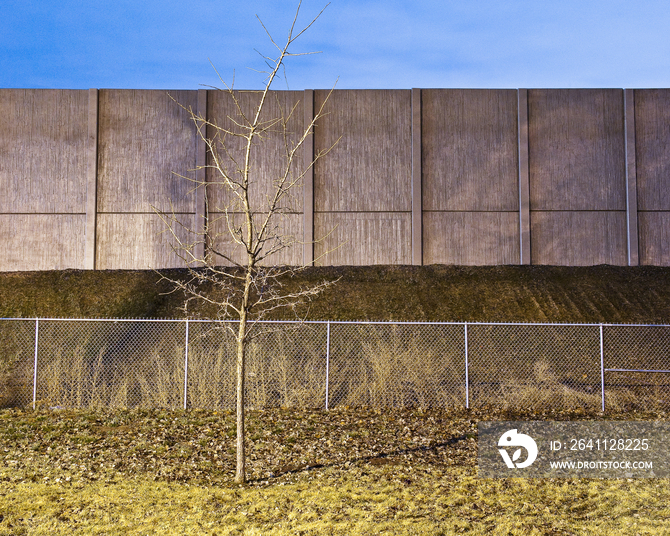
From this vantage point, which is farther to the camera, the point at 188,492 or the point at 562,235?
the point at 562,235

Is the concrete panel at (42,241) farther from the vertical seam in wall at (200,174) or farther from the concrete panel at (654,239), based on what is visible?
the concrete panel at (654,239)

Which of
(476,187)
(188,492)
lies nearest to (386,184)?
(476,187)

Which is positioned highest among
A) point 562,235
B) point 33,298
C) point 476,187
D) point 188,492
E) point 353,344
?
point 476,187

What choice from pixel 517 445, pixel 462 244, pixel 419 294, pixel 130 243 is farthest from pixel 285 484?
pixel 130 243

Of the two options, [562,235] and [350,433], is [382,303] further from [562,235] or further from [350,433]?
[350,433]

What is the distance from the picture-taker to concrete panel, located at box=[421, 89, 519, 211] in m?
20.6

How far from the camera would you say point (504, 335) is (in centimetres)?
1519

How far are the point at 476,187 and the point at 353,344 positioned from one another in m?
9.12

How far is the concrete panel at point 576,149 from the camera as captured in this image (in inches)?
811

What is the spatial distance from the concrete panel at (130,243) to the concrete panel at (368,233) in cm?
482

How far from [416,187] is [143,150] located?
994cm

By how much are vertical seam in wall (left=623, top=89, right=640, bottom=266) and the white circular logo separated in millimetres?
14291

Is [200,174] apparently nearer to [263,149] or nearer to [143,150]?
[143,150]

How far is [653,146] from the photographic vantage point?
2083 cm
